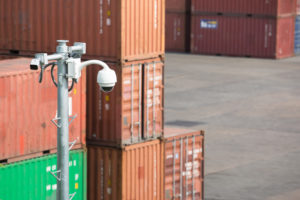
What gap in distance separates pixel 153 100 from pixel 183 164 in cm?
280

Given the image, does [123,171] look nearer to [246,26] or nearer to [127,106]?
[127,106]

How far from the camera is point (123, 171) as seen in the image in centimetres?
2636

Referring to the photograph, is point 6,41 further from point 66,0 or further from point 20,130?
point 20,130

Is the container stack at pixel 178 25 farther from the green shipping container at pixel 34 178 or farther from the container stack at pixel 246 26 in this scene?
the green shipping container at pixel 34 178

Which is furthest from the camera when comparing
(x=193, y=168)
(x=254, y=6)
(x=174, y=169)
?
(x=254, y=6)

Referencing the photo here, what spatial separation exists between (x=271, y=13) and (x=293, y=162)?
3356cm

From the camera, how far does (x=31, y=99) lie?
23906 millimetres

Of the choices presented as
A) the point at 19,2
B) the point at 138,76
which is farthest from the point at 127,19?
the point at 19,2

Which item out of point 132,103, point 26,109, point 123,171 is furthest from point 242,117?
point 26,109

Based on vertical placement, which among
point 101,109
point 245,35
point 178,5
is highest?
point 178,5

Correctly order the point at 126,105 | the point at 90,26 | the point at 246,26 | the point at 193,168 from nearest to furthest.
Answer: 1. the point at 126,105
2. the point at 90,26
3. the point at 193,168
4. the point at 246,26

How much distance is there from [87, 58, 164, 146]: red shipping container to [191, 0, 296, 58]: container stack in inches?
1661

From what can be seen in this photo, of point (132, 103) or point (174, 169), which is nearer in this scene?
point (132, 103)

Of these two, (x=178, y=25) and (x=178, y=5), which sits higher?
(x=178, y=5)
